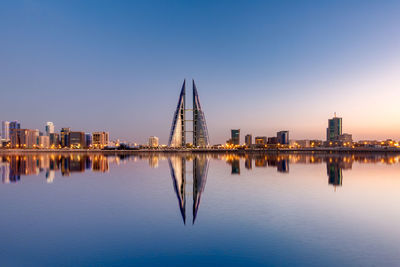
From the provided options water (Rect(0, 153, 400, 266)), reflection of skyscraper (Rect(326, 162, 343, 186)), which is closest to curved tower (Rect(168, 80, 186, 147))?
reflection of skyscraper (Rect(326, 162, 343, 186))

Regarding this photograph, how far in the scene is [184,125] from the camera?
481ft

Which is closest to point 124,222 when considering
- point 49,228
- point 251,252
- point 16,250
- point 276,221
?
point 49,228

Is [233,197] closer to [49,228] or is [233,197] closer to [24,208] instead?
[49,228]

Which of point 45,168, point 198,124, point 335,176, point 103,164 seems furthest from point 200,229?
point 198,124

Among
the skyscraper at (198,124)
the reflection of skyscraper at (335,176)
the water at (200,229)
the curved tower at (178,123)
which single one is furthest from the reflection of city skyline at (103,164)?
the skyscraper at (198,124)

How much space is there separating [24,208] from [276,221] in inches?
580

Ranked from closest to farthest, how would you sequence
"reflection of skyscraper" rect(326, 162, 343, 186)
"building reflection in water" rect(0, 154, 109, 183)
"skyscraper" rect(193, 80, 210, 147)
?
"reflection of skyscraper" rect(326, 162, 343, 186), "building reflection in water" rect(0, 154, 109, 183), "skyscraper" rect(193, 80, 210, 147)

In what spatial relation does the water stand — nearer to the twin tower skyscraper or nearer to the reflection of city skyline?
the reflection of city skyline

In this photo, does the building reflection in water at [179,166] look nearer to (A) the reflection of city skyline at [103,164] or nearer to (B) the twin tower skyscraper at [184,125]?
(A) the reflection of city skyline at [103,164]

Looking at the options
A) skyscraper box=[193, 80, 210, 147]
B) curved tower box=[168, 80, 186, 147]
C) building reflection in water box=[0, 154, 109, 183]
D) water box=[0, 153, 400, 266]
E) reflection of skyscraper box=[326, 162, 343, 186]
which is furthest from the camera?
skyscraper box=[193, 80, 210, 147]

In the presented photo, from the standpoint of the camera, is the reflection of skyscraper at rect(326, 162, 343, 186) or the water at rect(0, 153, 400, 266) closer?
the water at rect(0, 153, 400, 266)

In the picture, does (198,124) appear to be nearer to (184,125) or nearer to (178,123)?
(184,125)

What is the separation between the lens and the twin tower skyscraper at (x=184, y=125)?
137 meters

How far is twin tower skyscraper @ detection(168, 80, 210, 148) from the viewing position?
5379 inches
